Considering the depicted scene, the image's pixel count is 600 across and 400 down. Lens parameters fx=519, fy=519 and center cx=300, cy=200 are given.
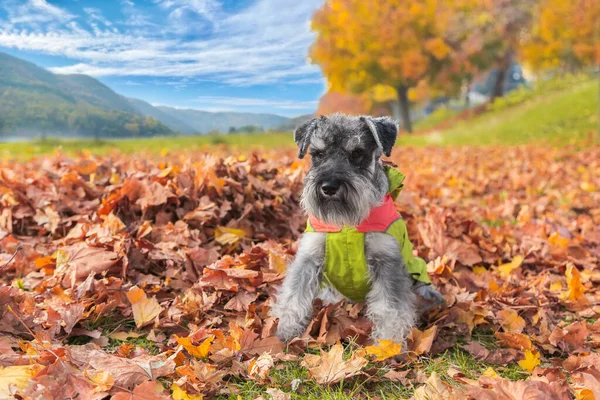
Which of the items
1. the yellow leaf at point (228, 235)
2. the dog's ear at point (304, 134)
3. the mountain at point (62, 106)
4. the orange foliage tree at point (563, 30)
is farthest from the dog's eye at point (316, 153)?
the orange foliage tree at point (563, 30)

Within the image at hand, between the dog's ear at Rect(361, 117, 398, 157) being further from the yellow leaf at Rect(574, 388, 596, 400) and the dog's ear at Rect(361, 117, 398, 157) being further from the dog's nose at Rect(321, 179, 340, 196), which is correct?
the yellow leaf at Rect(574, 388, 596, 400)

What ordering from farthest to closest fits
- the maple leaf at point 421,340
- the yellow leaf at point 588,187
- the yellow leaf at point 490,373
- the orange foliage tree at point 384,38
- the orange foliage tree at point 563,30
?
the orange foliage tree at point 384,38, the orange foliage tree at point 563,30, the yellow leaf at point 588,187, the maple leaf at point 421,340, the yellow leaf at point 490,373

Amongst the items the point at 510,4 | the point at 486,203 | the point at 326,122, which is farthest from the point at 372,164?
the point at 510,4

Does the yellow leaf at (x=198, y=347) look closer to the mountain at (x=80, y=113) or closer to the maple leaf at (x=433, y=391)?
the maple leaf at (x=433, y=391)

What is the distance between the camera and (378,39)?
3322cm

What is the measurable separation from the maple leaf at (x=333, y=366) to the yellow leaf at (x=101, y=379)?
1.29 metres

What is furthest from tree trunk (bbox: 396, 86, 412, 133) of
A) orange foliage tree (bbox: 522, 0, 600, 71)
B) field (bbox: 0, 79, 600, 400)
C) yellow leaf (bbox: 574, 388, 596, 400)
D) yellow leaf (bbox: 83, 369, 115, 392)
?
yellow leaf (bbox: 83, 369, 115, 392)

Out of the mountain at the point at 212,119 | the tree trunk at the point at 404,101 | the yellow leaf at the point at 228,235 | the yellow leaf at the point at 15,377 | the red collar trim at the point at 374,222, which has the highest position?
the tree trunk at the point at 404,101

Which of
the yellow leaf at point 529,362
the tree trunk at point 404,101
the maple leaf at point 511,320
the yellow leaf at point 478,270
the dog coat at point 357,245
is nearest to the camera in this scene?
the yellow leaf at point 529,362

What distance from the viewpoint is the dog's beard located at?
3783 millimetres

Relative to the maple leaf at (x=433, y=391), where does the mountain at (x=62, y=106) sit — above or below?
above

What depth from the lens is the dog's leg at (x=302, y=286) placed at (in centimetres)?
418

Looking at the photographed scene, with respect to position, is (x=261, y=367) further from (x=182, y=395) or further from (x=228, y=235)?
(x=228, y=235)

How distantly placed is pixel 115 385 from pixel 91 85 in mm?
5834
